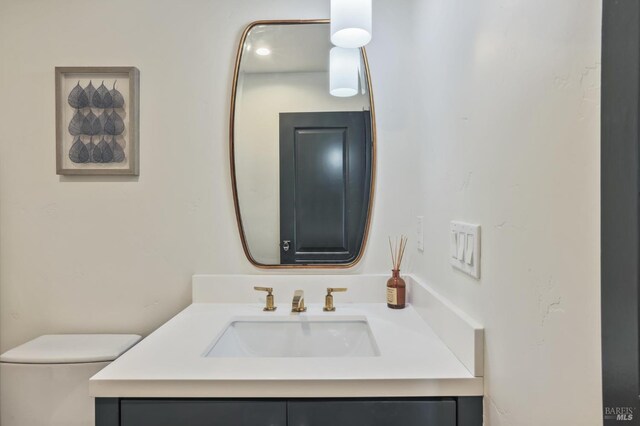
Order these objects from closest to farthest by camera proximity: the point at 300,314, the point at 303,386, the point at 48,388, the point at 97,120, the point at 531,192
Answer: the point at 531,192, the point at 303,386, the point at 48,388, the point at 300,314, the point at 97,120

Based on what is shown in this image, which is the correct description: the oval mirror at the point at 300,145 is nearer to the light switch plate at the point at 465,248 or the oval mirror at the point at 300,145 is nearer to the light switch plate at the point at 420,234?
the light switch plate at the point at 420,234

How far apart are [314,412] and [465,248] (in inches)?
18.8

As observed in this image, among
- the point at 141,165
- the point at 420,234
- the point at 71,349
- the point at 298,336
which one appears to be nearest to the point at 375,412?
the point at 298,336

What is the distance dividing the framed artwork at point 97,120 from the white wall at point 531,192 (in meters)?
1.08

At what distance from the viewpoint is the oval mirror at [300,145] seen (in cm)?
138

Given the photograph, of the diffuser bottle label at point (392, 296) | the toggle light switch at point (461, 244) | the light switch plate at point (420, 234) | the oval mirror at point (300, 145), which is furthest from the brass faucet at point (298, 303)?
the toggle light switch at point (461, 244)

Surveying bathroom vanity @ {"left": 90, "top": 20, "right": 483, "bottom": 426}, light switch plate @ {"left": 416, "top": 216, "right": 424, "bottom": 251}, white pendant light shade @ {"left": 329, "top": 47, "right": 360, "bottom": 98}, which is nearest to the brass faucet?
bathroom vanity @ {"left": 90, "top": 20, "right": 483, "bottom": 426}

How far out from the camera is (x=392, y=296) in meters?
1.30

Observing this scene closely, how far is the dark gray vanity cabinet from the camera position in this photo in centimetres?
78

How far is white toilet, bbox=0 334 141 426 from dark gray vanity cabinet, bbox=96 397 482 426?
458 mm

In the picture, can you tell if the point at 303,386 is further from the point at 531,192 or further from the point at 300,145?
the point at 300,145

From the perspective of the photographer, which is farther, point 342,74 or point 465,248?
point 342,74

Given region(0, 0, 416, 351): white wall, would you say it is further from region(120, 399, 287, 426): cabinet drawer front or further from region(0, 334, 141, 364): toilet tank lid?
region(120, 399, 287, 426): cabinet drawer front

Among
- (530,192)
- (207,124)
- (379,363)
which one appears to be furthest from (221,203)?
(530,192)
